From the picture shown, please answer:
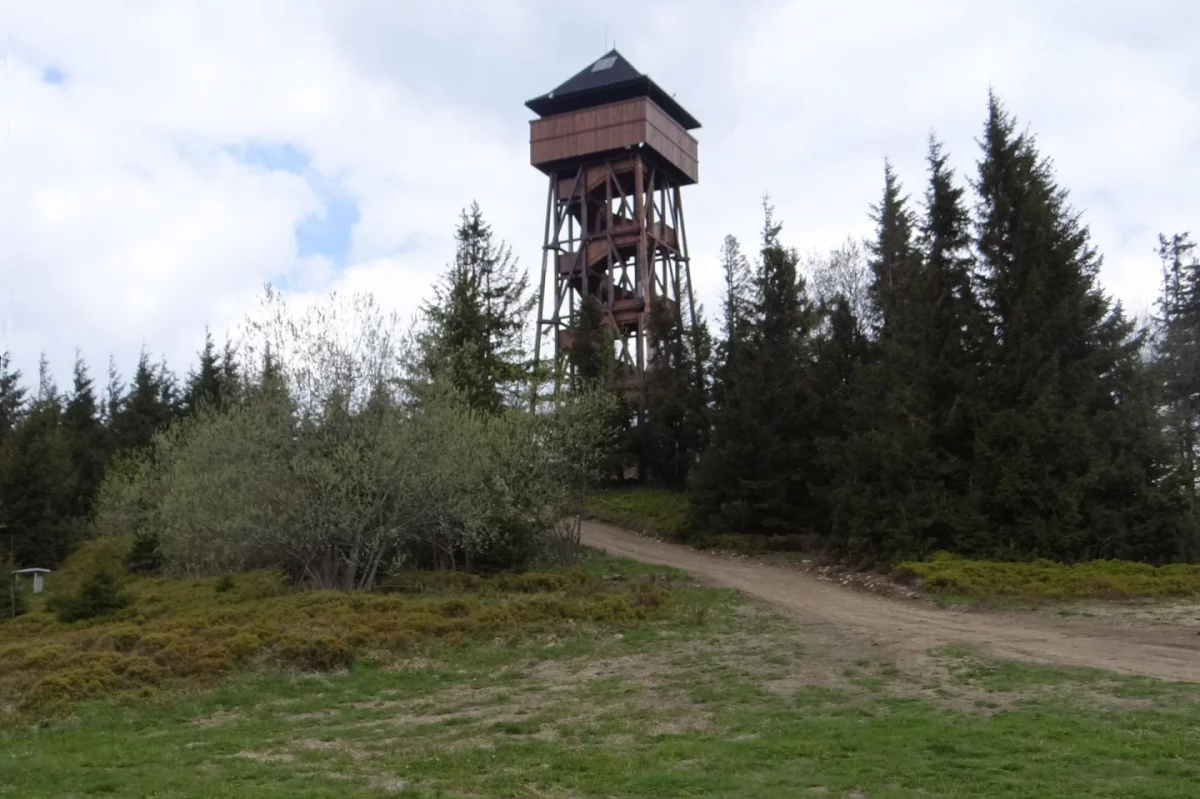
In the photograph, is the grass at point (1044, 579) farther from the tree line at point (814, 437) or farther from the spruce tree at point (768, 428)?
the spruce tree at point (768, 428)

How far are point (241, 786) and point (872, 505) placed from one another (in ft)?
70.1

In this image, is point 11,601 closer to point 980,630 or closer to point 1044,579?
point 980,630

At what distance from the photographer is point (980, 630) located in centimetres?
1812

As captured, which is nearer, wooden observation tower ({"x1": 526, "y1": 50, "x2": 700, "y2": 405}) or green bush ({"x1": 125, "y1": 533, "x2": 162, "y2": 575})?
green bush ({"x1": 125, "y1": 533, "x2": 162, "y2": 575})

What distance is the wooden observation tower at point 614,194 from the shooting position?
150ft

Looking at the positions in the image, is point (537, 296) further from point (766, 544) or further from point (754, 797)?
point (754, 797)

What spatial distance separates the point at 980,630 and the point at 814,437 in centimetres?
Answer: 1656

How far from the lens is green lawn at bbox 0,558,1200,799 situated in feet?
29.5

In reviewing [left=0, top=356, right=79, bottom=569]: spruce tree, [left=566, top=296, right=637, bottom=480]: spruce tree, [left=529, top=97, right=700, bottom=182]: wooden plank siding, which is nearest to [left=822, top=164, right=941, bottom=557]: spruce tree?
[left=566, top=296, right=637, bottom=480]: spruce tree

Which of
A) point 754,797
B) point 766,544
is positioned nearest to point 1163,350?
point 766,544

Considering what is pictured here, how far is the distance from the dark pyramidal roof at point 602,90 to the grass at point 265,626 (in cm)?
2677

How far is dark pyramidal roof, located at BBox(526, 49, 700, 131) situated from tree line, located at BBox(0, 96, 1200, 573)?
1312cm

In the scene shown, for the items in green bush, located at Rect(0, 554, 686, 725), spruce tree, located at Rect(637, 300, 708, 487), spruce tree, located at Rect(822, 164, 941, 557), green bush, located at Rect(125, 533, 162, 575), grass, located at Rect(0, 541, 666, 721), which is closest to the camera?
grass, located at Rect(0, 541, 666, 721)

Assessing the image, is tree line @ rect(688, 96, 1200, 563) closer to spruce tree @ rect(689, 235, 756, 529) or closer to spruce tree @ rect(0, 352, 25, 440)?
spruce tree @ rect(689, 235, 756, 529)
